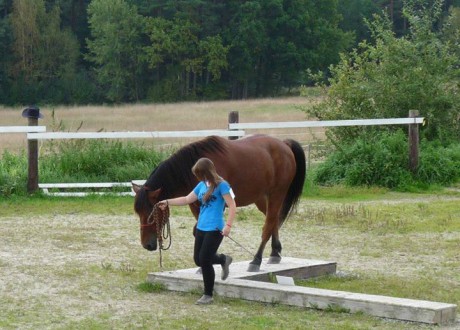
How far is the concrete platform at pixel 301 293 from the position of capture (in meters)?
7.38

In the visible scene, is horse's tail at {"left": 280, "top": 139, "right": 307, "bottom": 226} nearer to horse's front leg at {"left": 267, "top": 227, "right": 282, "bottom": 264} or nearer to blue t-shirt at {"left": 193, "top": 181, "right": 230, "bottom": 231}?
horse's front leg at {"left": 267, "top": 227, "right": 282, "bottom": 264}

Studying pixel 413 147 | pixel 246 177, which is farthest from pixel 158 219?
pixel 413 147

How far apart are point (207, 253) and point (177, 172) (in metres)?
1.17

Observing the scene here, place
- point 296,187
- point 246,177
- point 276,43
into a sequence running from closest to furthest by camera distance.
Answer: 1. point 246,177
2. point 296,187
3. point 276,43

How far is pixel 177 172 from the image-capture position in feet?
29.0

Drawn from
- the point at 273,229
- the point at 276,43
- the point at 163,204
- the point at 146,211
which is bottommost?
the point at 273,229

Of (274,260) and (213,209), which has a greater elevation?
(213,209)

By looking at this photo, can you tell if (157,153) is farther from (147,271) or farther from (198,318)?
(198,318)

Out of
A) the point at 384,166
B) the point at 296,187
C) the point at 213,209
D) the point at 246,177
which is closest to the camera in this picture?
the point at 213,209

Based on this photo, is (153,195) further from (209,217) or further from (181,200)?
(209,217)

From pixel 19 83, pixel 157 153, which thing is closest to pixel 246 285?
pixel 157 153

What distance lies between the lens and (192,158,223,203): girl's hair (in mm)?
7867

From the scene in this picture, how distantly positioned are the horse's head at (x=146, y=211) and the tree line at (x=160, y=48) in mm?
52789

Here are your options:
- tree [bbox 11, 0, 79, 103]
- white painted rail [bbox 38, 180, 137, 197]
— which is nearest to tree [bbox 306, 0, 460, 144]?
white painted rail [bbox 38, 180, 137, 197]
